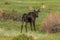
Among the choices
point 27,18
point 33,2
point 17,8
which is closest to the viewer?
point 27,18

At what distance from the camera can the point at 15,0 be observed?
2347 inches

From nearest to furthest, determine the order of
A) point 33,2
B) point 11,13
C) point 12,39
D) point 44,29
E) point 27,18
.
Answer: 1. point 12,39
2. point 27,18
3. point 44,29
4. point 11,13
5. point 33,2

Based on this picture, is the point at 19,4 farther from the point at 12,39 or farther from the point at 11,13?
the point at 12,39

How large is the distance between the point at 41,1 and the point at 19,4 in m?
4.91

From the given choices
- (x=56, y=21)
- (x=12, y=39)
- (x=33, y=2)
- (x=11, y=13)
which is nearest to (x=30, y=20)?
(x=56, y=21)

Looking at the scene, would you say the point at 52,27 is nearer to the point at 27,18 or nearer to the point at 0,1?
the point at 27,18

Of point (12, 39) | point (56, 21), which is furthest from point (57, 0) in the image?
point (12, 39)

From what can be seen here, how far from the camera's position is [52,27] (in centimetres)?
3058

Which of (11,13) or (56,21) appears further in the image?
(11,13)

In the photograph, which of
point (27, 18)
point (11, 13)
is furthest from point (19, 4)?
point (27, 18)

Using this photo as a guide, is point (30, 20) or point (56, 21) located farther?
point (56, 21)

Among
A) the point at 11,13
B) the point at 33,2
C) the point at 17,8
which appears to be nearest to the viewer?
the point at 11,13

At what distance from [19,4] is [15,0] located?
16.7 feet

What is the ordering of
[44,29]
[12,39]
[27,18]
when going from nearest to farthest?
[12,39] < [27,18] < [44,29]
